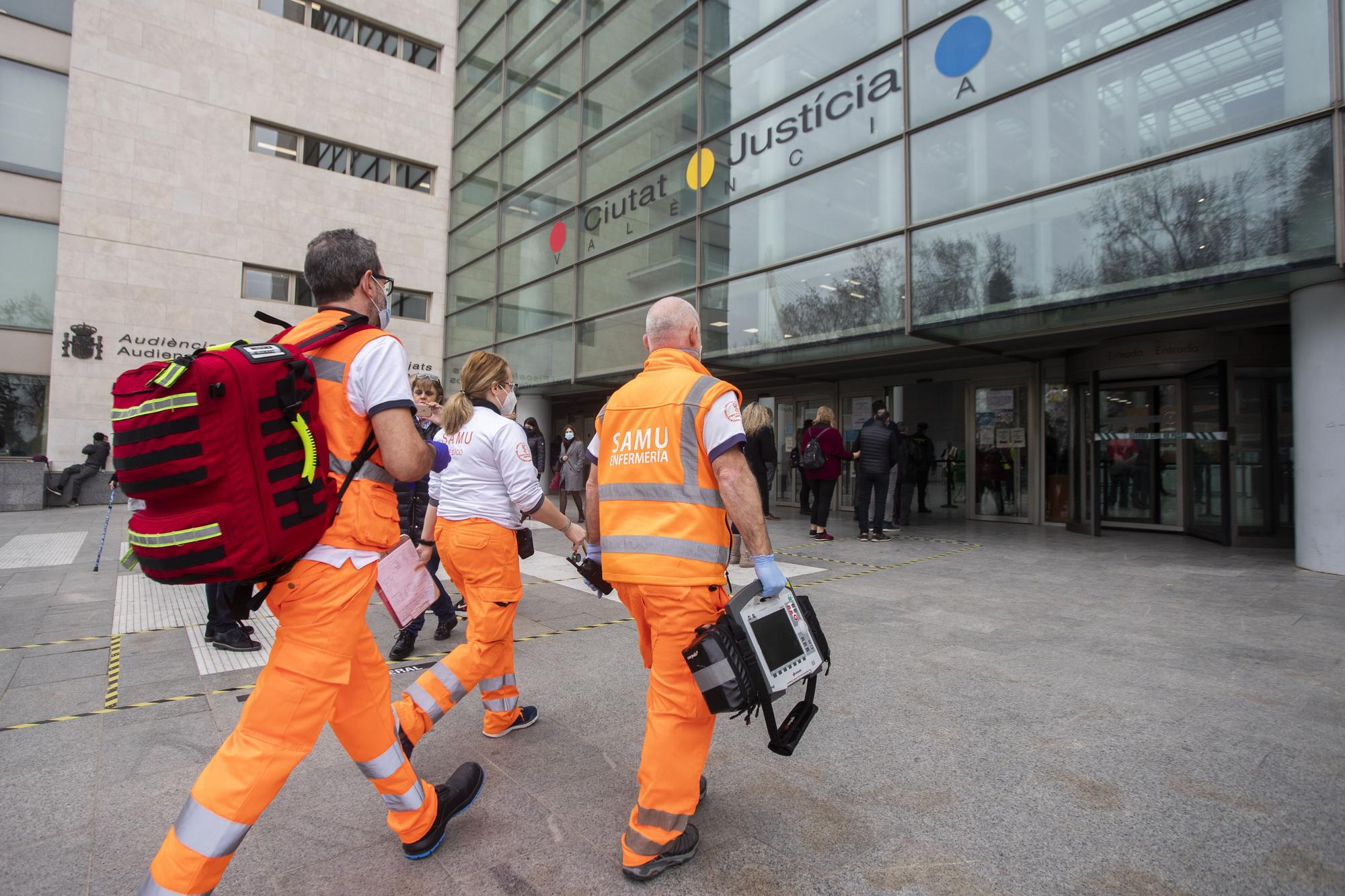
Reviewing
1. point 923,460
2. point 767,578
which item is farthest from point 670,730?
point 923,460

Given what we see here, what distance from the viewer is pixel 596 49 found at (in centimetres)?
1566

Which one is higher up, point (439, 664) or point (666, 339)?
point (666, 339)

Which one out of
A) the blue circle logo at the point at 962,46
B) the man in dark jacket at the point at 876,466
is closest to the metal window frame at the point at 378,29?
the blue circle logo at the point at 962,46

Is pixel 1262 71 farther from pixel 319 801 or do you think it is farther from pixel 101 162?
pixel 101 162

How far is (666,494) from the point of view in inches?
87.8

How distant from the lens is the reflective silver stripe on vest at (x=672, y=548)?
2170mm

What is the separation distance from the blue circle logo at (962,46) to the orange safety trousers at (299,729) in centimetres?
1016

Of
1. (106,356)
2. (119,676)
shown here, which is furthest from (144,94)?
(119,676)

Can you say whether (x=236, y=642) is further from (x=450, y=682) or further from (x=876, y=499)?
(x=876, y=499)

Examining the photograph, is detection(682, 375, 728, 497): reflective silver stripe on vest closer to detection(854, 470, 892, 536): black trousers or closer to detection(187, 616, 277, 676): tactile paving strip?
detection(187, 616, 277, 676): tactile paving strip

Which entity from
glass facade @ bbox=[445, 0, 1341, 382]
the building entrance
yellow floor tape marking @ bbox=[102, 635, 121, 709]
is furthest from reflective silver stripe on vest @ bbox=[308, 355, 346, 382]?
the building entrance

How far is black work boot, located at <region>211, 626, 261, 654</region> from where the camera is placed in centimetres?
451

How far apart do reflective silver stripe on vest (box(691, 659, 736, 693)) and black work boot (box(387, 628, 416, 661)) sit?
3030 millimetres

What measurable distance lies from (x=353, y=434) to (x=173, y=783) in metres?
1.83
